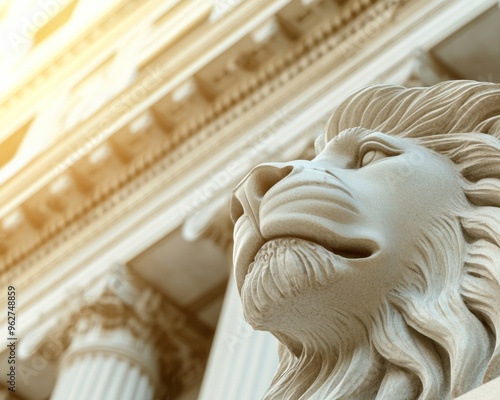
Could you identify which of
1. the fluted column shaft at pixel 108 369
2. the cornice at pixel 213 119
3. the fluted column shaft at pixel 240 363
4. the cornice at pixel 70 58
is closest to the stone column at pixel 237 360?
the fluted column shaft at pixel 240 363

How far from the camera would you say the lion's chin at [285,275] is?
2150mm

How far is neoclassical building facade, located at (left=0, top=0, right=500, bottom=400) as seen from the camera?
9.55 metres

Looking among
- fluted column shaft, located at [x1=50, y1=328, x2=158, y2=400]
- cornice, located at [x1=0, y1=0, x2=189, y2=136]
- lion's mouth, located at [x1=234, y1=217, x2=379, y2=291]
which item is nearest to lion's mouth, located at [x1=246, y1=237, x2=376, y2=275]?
lion's mouth, located at [x1=234, y1=217, x2=379, y2=291]

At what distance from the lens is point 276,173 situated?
7.67ft

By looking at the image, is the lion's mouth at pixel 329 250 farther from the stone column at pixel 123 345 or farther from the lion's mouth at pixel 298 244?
the stone column at pixel 123 345

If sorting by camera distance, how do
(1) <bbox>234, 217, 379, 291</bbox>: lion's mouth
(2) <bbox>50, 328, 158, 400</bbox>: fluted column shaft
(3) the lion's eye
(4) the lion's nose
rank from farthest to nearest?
(2) <bbox>50, 328, 158, 400</bbox>: fluted column shaft → (3) the lion's eye → (4) the lion's nose → (1) <bbox>234, 217, 379, 291</bbox>: lion's mouth

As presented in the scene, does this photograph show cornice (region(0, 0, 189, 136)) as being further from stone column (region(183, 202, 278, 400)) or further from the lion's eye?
the lion's eye

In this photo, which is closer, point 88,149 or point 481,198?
point 481,198

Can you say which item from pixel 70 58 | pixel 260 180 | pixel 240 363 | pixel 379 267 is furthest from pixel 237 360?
pixel 70 58

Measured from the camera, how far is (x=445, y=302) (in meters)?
2.15

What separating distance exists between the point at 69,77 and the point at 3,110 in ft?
5.49

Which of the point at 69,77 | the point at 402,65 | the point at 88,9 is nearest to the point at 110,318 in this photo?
the point at 402,65

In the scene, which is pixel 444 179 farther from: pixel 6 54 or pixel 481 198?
pixel 6 54

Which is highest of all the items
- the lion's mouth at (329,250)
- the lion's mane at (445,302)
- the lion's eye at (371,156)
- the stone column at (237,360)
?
the lion's mouth at (329,250)
